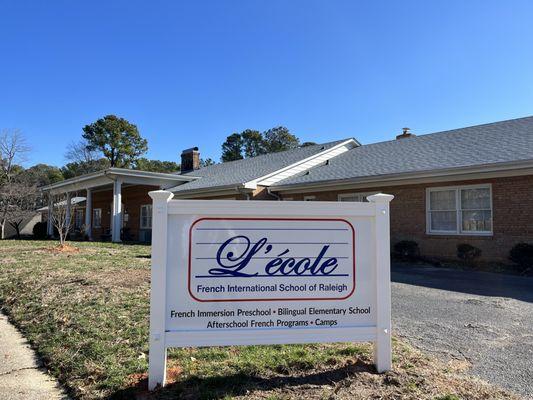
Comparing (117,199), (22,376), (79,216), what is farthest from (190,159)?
(22,376)

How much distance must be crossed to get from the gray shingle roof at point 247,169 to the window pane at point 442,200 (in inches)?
317

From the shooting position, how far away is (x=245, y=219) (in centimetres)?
399

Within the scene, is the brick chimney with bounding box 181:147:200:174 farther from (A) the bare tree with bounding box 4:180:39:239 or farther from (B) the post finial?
(B) the post finial

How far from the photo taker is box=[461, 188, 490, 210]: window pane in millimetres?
13295

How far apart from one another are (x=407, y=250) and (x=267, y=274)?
11.6m

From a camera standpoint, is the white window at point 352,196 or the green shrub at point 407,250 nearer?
the green shrub at point 407,250

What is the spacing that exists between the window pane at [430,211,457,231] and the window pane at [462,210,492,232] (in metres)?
0.34

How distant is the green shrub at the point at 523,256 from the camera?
38.1 ft

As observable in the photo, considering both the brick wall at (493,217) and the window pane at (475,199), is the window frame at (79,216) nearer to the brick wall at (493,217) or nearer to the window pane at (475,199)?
the brick wall at (493,217)

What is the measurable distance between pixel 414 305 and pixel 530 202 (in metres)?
7.22

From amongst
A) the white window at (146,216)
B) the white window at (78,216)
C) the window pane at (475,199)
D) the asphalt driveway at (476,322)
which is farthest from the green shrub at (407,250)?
the white window at (78,216)

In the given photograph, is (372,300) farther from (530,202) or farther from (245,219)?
(530,202)

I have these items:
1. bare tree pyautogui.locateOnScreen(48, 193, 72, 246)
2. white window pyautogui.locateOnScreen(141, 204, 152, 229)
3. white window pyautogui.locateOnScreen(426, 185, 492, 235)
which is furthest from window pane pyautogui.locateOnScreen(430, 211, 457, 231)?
white window pyautogui.locateOnScreen(141, 204, 152, 229)

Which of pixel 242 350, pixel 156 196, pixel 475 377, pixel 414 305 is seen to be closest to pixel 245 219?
pixel 156 196
